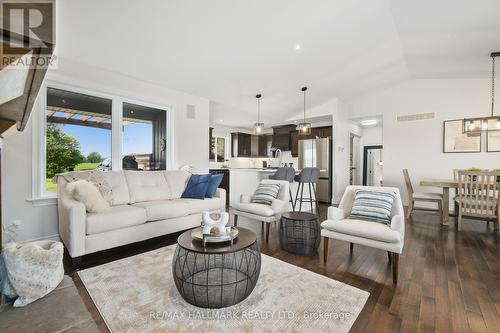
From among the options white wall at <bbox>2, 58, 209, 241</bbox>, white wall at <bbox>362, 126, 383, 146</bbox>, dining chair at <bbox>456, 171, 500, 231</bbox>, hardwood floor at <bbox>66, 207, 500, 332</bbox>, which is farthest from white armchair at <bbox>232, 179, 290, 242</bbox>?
white wall at <bbox>362, 126, 383, 146</bbox>

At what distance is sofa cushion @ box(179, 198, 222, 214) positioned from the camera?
3371mm

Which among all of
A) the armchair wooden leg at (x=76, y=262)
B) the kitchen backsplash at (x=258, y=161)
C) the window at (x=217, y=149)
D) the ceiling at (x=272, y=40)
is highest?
the ceiling at (x=272, y=40)

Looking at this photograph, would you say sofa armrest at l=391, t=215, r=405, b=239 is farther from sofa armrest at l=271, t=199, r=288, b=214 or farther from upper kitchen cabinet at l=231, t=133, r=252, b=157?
upper kitchen cabinet at l=231, t=133, r=252, b=157

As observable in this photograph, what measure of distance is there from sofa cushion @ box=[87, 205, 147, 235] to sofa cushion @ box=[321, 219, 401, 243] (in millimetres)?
2197

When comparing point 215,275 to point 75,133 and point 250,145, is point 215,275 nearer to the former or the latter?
point 75,133

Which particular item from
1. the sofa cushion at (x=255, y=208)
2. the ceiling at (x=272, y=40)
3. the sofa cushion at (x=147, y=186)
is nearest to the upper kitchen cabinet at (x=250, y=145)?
the ceiling at (x=272, y=40)

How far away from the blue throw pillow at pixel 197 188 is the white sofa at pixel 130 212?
0.42ft

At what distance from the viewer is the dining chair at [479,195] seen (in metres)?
3.51

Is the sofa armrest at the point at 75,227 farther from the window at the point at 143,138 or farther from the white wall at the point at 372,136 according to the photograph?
the white wall at the point at 372,136

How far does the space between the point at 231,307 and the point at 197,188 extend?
224 centimetres

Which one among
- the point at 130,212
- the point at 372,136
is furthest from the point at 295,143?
the point at 130,212

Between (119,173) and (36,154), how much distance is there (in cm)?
96

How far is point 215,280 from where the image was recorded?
72.9 inches

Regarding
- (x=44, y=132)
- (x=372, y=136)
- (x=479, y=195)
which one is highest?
(x=372, y=136)
